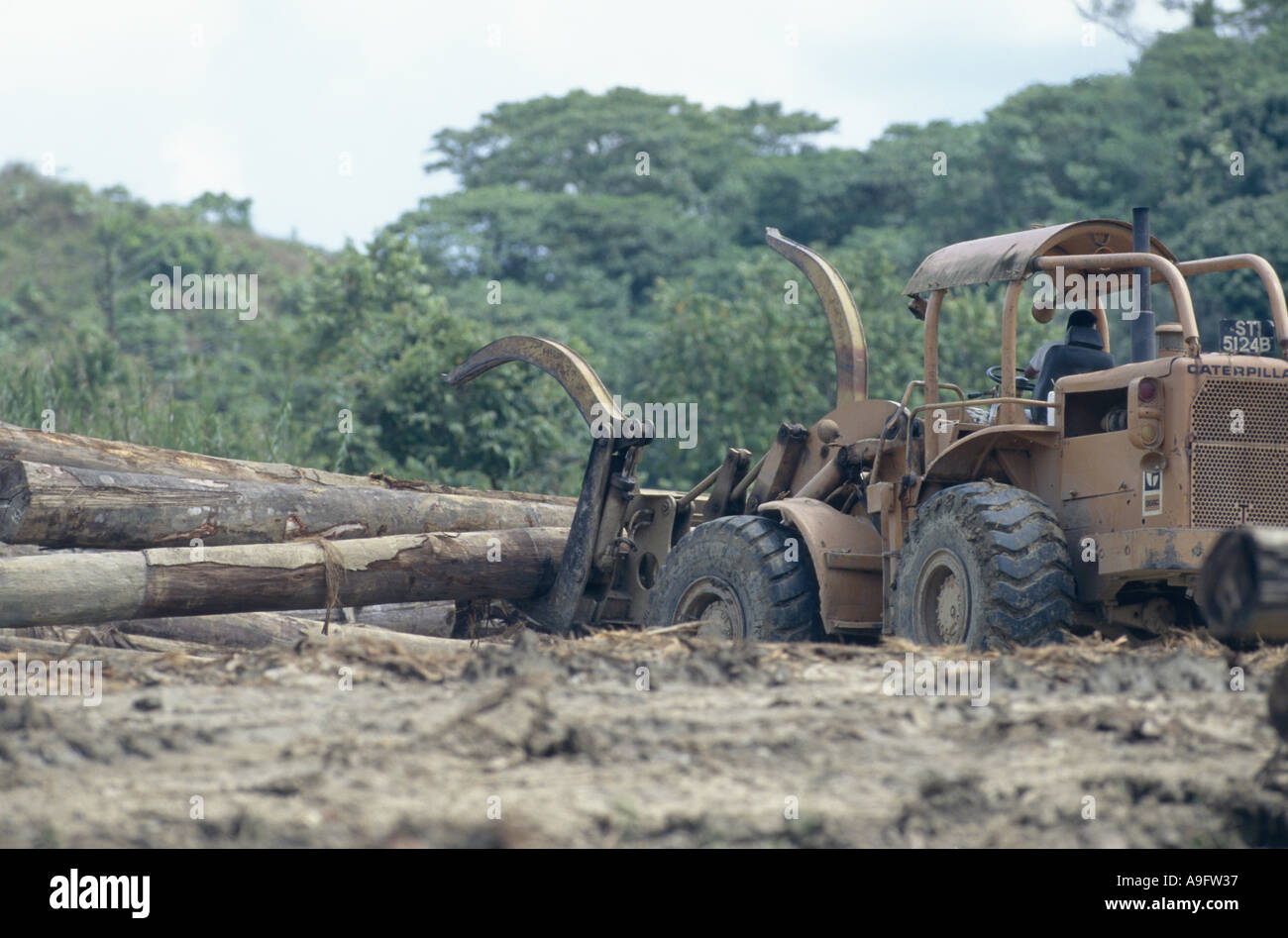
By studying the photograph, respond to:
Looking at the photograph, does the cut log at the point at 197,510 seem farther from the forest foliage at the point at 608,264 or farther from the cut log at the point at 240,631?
the forest foliage at the point at 608,264

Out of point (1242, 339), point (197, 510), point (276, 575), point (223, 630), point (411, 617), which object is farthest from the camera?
point (411, 617)

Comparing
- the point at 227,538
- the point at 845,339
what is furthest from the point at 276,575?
the point at 845,339

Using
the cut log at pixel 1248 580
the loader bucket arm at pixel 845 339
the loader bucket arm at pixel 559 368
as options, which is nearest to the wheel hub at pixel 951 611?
the loader bucket arm at pixel 845 339

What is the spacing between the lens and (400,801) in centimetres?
455

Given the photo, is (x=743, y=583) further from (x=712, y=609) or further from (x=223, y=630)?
(x=223, y=630)

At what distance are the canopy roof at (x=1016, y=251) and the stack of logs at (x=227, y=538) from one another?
11.0 ft

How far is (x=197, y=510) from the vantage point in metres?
9.68

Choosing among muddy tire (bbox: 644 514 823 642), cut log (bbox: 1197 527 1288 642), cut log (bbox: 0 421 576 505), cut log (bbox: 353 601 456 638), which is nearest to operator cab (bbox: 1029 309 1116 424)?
muddy tire (bbox: 644 514 823 642)

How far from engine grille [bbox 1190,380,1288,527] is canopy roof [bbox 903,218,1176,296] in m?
1.33

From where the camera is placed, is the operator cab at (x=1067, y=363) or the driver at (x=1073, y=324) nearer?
the operator cab at (x=1067, y=363)

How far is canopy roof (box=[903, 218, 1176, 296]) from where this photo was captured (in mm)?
8227

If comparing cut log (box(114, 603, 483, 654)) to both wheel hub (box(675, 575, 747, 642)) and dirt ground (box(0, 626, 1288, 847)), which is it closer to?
wheel hub (box(675, 575, 747, 642))

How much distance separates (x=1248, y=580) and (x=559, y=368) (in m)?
Result: 6.92

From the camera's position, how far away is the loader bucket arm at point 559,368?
10.6 m
